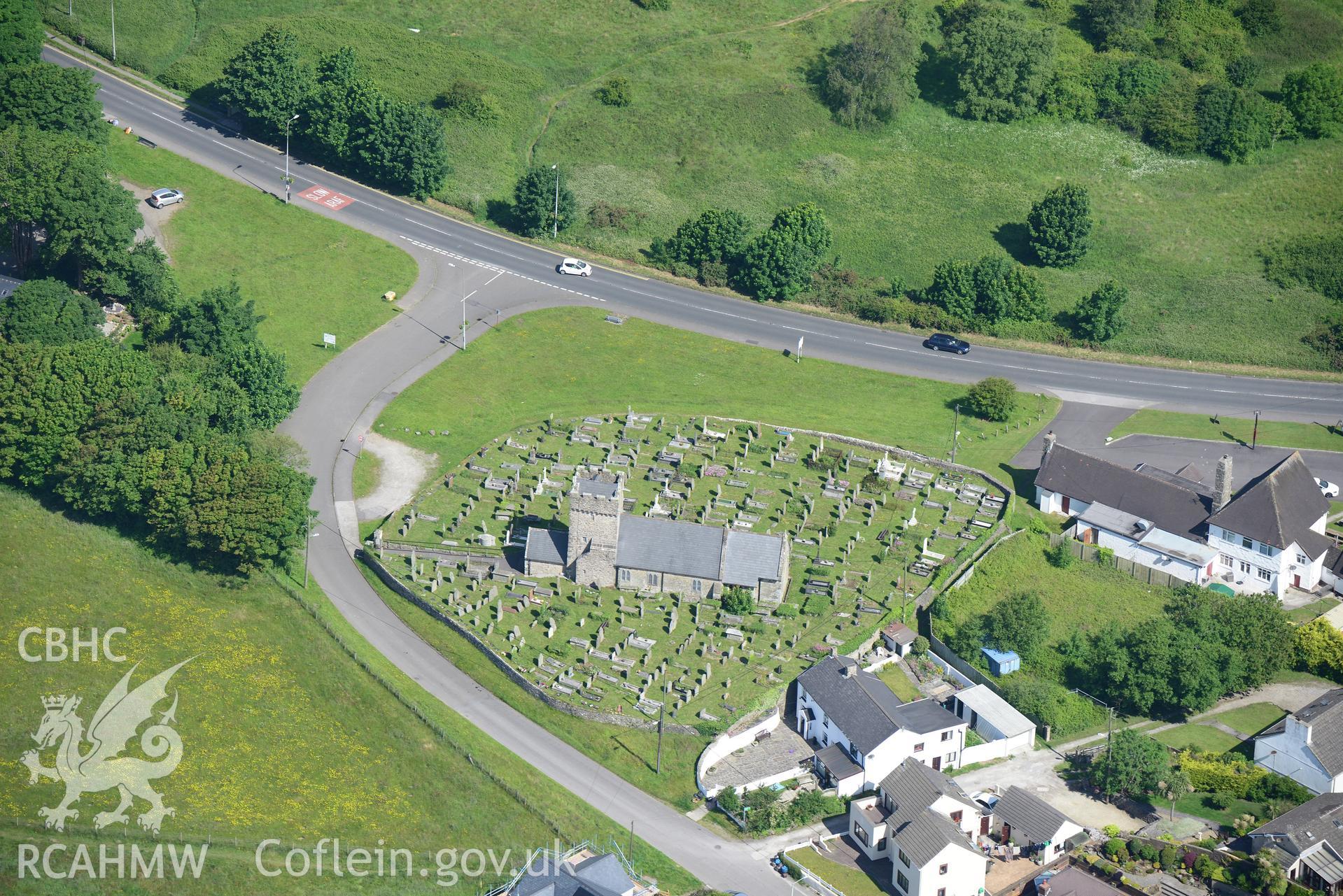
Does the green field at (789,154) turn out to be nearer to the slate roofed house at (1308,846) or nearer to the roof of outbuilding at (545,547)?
the roof of outbuilding at (545,547)

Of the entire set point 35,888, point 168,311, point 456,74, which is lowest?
point 35,888

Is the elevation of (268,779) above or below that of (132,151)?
below

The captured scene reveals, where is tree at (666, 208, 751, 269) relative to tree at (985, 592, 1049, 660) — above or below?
above

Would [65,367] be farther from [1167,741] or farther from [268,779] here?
[1167,741]

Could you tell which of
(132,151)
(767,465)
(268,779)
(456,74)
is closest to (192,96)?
(132,151)

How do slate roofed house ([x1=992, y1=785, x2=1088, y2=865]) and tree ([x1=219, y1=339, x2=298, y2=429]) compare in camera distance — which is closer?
slate roofed house ([x1=992, y1=785, x2=1088, y2=865])

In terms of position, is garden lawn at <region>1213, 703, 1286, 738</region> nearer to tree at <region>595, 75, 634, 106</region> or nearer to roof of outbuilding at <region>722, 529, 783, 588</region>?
roof of outbuilding at <region>722, 529, 783, 588</region>

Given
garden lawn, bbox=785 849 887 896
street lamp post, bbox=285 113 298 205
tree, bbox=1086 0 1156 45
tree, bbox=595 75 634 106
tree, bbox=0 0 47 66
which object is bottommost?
garden lawn, bbox=785 849 887 896

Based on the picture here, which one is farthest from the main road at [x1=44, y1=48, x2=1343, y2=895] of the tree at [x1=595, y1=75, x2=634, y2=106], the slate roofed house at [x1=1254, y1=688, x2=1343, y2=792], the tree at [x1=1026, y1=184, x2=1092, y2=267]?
Result: the slate roofed house at [x1=1254, y1=688, x2=1343, y2=792]
